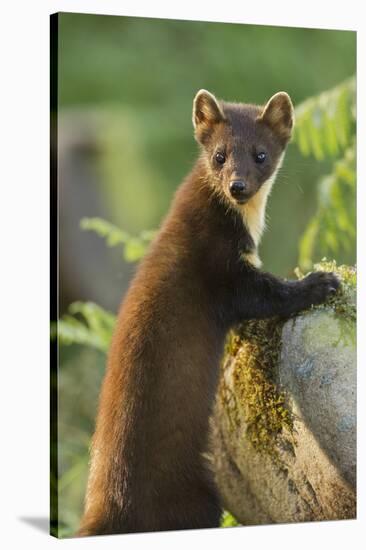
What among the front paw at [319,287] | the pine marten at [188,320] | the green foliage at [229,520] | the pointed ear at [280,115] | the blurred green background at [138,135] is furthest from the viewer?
the green foliage at [229,520]

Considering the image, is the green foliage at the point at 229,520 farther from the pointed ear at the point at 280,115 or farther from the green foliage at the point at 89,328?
the pointed ear at the point at 280,115

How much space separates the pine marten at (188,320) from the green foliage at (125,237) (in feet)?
4.27

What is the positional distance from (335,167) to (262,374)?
7.10ft

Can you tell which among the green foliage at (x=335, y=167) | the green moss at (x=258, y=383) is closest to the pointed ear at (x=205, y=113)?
the green foliage at (x=335, y=167)

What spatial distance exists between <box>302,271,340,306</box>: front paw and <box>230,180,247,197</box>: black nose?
76 cm

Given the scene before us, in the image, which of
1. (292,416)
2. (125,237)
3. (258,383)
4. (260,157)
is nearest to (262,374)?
(258,383)

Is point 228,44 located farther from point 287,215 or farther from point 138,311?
point 138,311

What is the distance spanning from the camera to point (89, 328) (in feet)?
34.2

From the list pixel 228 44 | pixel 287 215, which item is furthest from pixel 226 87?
pixel 287 215

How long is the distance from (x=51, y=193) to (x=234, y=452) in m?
2.33

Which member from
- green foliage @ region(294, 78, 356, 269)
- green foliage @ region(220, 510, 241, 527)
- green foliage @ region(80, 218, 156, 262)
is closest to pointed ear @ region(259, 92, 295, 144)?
green foliage @ region(294, 78, 356, 269)

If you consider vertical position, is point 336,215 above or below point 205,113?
below

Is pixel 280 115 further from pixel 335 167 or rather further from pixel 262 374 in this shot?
pixel 262 374

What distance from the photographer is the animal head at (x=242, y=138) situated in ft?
27.9
